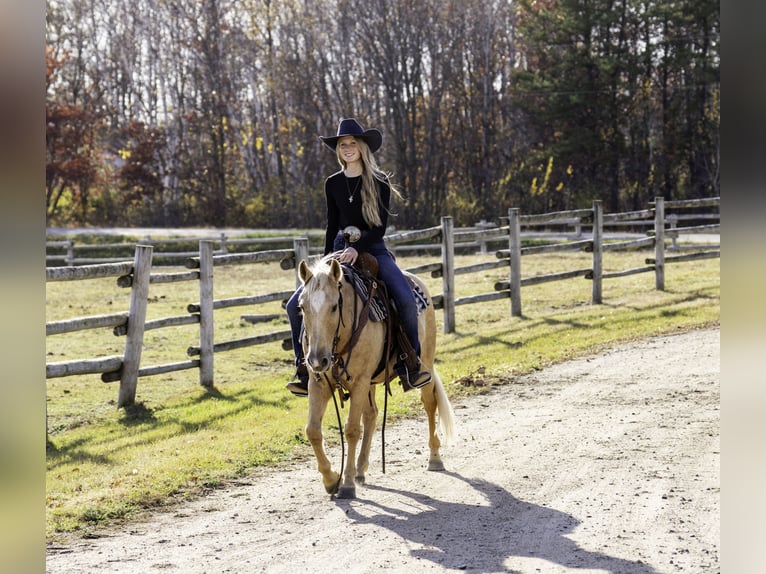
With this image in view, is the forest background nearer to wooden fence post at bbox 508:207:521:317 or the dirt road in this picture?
wooden fence post at bbox 508:207:521:317

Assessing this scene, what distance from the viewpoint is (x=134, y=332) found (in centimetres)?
921

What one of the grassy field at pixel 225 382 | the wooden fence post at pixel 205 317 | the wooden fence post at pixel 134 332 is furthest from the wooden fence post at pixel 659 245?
the wooden fence post at pixel 134 332

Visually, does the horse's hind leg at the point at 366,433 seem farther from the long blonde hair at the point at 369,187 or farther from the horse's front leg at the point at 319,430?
the long blonde hair at the point at 369,187

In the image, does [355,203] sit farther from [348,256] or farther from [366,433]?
[366,433]

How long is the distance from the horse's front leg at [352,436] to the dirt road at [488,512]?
0.09 meters

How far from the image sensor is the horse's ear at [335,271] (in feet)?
17.9

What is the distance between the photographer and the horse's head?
521 cm

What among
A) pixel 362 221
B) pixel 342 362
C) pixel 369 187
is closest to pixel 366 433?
pixel 342 362

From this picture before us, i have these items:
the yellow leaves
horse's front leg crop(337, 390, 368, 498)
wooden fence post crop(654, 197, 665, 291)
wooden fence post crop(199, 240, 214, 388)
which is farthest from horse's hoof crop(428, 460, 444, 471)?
the yellow leaves

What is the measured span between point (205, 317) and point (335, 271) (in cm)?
515

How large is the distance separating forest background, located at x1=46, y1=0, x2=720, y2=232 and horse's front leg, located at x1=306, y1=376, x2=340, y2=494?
87.4 feet

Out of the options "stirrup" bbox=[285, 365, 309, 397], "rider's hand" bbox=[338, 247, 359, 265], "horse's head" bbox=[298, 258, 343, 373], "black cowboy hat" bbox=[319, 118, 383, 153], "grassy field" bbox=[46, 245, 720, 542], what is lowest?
"grassy field" bbox=[46, 245, 720, 542]
